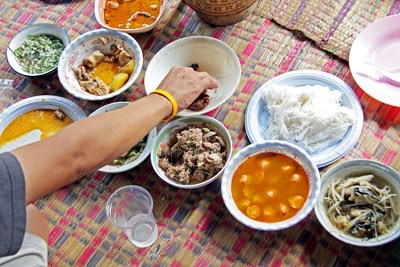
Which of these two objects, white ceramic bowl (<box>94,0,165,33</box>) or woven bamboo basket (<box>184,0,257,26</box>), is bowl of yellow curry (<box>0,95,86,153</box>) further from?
woven bamboo basket (<box>184,0,257,26</box>)

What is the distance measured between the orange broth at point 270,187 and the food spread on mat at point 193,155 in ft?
0.36

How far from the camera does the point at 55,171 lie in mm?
1269

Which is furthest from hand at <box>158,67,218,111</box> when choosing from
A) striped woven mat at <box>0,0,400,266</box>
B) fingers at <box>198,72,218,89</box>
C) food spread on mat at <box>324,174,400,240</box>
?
food spread on mat at <box>324,174,400,240</box>

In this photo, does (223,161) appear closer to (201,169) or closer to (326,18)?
(201,169)

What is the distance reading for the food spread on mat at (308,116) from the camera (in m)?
1.68

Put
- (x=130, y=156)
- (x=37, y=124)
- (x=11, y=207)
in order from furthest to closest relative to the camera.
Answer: (x=37, y=124) → (x=130, y=156) → (x=11, y=207)

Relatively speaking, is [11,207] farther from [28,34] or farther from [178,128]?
[28,34]

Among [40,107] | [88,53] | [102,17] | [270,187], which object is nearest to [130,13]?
[102,17]

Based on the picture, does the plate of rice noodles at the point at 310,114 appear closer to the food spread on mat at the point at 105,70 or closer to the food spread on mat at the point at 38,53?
the food spread on mat at the point at 105,70

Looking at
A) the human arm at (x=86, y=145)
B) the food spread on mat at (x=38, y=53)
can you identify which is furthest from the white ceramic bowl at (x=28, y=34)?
the human arm at (x=86, y=145)

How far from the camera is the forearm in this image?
1.22 m

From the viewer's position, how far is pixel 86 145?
4.38 ft

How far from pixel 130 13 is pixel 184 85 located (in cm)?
66

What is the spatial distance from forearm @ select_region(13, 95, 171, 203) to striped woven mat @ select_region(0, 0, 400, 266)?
37 centimetres
